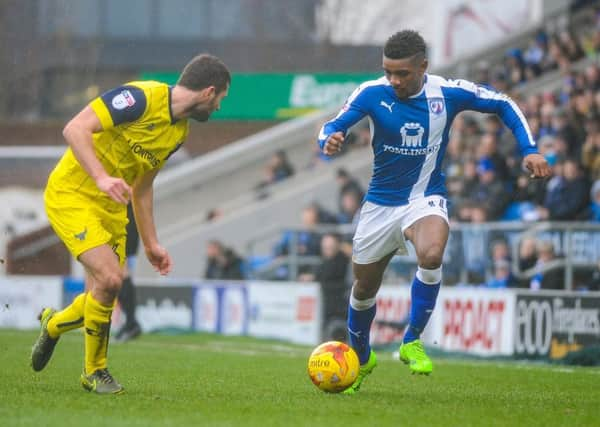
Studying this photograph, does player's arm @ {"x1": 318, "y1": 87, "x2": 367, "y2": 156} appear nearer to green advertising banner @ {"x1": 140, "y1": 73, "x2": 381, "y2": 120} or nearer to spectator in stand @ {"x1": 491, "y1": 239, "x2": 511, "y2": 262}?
spectator in stand @ {"x1": 491, "y1": 239, "x2": 511, "y2": 262}

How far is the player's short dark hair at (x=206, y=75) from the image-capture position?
8852mm

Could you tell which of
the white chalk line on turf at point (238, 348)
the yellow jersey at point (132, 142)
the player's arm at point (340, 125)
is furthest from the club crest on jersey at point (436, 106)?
the white chalk line on turf at point (238, 348)

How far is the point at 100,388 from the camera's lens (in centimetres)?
892

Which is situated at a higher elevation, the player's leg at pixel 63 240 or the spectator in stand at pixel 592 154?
the spectator in stand at pixel 592 154

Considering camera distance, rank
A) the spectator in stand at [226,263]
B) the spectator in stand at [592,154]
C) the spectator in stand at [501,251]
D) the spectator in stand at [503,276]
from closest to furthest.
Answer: the spectator in stand at [503,276], the spectator in stand at [501,251], the spectator in stand at [592,154], the spectator in stand at [226,263]

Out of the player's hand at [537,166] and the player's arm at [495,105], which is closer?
the player's hand at [537,166]

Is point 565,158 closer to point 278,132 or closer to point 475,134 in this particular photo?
point 475,134

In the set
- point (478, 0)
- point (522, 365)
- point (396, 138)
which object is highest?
point (478, 0)

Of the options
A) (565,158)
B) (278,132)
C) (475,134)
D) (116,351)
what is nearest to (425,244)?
(116,351)

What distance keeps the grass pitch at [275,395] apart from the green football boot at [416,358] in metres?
0.19

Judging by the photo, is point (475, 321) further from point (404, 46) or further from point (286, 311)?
point (404, 46)

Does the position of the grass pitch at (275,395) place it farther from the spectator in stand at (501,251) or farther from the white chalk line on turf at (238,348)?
the spectator in stand at (501,251)

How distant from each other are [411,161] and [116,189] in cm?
246

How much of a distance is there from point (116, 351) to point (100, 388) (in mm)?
Result: 5594
